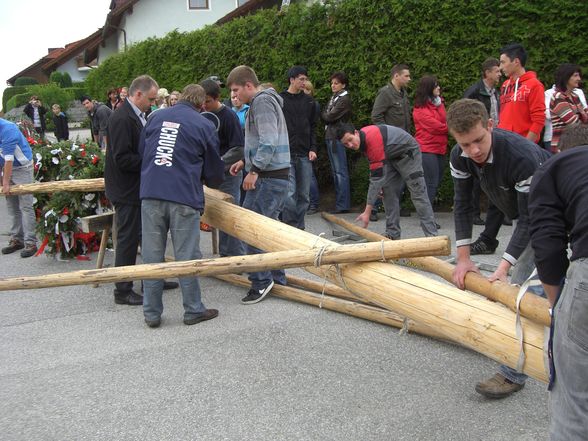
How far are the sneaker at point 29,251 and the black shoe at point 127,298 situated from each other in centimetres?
270

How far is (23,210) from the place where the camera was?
7879mm

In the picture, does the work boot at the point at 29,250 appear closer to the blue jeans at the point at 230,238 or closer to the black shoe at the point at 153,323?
the blue jeans at the point at 230,238

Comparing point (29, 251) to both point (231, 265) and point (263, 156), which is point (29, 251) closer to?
point (263, 156)

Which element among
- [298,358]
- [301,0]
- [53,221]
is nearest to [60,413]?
[298,358]

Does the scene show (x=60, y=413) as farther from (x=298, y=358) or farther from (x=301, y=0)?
(x=301, y=0)

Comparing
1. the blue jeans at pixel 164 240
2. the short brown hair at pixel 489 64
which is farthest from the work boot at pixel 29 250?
the short brown hair at pixel 489 64

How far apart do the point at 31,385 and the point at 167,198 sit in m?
1.70

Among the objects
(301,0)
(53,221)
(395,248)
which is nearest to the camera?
(395,248)

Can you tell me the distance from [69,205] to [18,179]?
0.97 metres

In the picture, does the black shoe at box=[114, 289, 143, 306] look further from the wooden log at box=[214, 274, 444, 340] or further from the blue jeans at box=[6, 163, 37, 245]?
the blue jeans at box=[6, 163, 37, 245]

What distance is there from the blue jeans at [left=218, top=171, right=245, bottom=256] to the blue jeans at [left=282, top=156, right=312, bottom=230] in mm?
787

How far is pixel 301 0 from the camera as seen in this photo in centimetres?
1017

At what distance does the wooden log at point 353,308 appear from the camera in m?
4.53

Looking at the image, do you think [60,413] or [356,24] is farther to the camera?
[356,24]
